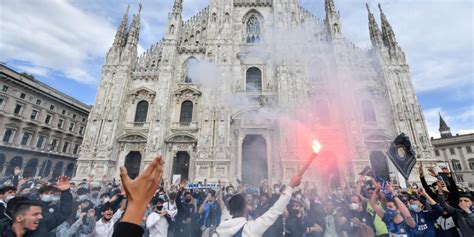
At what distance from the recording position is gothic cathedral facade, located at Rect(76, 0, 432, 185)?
680 inches

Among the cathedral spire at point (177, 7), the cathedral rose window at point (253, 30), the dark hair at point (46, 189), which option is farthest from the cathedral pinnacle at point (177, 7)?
the dark hair at point (46, 189)

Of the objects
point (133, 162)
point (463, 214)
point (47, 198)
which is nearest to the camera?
point (463, 214)

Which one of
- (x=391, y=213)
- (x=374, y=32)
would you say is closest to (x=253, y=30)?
(x=374, y=32)

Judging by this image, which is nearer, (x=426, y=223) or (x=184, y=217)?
(x=426, y=223)

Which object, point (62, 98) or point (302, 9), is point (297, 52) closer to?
A: point (302, 9)

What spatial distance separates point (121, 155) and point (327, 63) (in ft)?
68.2

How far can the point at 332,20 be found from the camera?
20469mm

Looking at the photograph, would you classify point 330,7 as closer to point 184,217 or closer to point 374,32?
point 374,32

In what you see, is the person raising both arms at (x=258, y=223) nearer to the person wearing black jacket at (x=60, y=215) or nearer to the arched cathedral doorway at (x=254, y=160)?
the person wearing black jacket at (x=60, y=215)

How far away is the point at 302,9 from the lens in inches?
883

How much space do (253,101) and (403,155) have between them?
14.3 metres

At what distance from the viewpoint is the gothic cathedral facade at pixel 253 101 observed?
56.7ft

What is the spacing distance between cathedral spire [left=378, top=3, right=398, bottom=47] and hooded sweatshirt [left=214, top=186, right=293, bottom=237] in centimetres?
2387

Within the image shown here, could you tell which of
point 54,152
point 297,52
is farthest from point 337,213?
point 54,152
